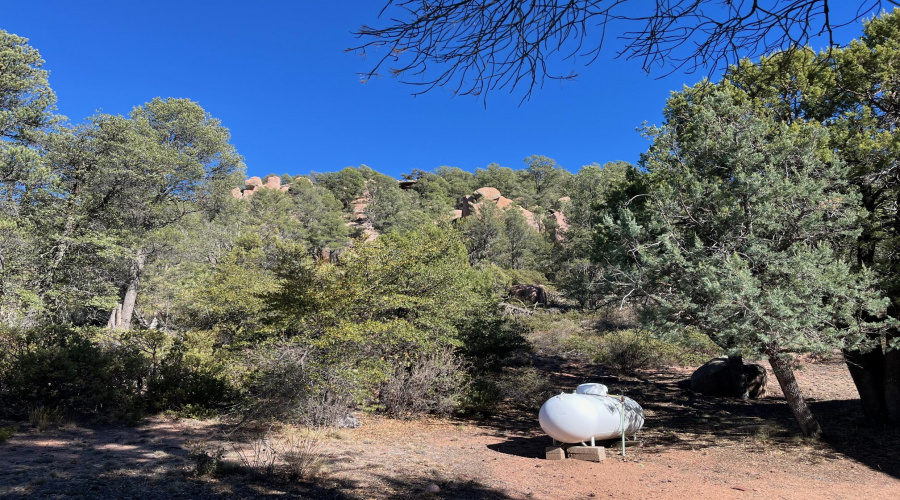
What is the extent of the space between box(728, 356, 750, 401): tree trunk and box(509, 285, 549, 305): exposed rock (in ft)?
54.8

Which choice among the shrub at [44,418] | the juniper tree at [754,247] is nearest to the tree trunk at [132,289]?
the shrub at [44,418]

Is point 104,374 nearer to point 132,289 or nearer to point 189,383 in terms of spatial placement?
point 189,383

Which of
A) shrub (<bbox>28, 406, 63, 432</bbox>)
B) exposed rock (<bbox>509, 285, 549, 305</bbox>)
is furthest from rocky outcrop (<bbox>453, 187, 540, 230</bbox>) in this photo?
shrub (<bbox>28, 406, 63, 432</bbox>)

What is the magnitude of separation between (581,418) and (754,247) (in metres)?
3.47

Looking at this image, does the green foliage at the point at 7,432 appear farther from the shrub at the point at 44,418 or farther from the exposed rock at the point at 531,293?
the exposed rock at the point at 531,293

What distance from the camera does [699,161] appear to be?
316 inches

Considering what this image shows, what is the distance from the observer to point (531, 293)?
99.7 ft

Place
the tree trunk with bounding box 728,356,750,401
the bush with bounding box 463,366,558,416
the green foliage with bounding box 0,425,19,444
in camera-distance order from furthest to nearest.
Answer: the tree trunk with bounding box 728,356,750,401, the bush with bounding box 463,366,558,416, the green foliage with bounding box 0,425,19,444

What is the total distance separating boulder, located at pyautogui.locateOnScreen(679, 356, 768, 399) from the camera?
12797 millimetres

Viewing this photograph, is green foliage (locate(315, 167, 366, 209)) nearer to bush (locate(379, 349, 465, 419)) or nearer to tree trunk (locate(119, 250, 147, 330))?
tree trunk (locate(119, 250, 147, 330))

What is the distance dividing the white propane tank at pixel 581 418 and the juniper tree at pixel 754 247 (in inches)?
62.5

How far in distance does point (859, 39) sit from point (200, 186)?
2447 cm

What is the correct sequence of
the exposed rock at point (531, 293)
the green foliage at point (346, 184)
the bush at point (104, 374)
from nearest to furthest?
the bush at point (104, 374) < the exposed rock at point (531, 293) < the green foliage at point (346, 184)

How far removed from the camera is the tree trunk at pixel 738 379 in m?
12.6
